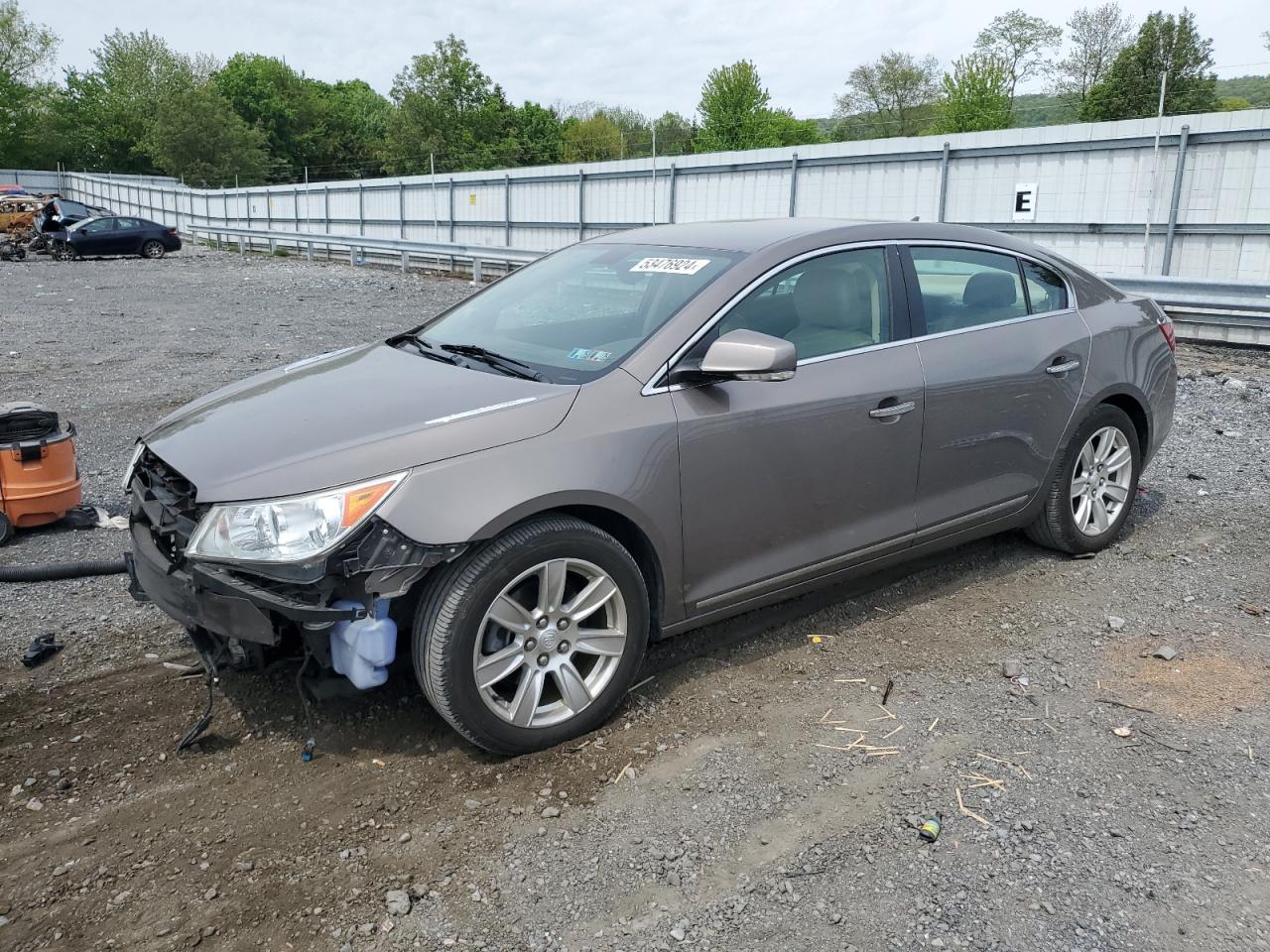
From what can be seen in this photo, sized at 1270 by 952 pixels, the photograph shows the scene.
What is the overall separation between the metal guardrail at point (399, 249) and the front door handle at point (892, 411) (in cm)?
1224

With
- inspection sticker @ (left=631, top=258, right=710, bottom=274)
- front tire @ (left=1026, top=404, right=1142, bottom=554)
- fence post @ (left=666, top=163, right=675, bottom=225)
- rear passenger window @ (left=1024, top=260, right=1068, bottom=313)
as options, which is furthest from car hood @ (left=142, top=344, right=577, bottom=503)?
fence post @ (left=666, top=163, right=675, bottom=225)

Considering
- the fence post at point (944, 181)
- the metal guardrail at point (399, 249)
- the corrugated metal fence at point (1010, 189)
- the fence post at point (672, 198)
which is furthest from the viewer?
the fence post at point (672, 198)

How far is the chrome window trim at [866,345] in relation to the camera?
3.59 meters

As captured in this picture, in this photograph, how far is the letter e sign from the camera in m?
15.7

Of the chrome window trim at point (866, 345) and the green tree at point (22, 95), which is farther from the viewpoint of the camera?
the green tree at point (22, 95)

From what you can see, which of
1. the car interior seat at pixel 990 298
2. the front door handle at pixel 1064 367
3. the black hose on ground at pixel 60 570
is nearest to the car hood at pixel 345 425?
the black hose on ground at pixel 60 570

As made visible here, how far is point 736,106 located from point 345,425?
3028 inches

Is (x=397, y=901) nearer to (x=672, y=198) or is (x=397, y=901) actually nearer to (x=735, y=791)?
(x=735, y=791)

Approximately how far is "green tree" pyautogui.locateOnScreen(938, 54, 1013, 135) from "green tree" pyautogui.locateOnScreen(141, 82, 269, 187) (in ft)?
157

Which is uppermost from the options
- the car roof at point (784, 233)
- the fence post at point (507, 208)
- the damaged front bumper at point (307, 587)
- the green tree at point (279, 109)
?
the green tree at point (279, 109)

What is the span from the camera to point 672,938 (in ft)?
8.35

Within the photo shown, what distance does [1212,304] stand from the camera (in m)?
10.9

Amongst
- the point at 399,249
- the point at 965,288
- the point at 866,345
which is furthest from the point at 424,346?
the point at 399,249

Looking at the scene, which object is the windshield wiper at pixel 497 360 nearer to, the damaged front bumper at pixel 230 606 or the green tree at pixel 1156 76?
the damaged front bumper at pixel 230 606
